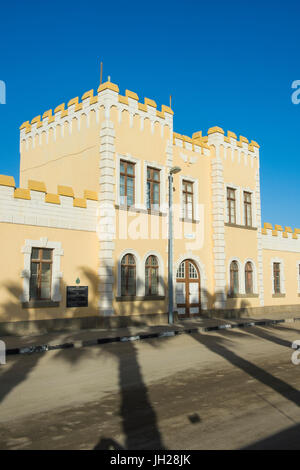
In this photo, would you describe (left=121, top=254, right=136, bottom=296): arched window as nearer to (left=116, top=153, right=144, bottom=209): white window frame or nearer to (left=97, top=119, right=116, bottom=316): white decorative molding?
(left=97, top=119, right=116, bottom=316): white decorative molding

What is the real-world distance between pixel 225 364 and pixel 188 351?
215cm

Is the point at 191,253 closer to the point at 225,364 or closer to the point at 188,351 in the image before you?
the point at 188,351

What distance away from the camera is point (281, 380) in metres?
7.71

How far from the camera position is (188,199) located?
2097 centimetres

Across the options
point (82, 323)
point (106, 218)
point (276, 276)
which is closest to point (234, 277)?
point (276, 276)

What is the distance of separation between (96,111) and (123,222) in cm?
493

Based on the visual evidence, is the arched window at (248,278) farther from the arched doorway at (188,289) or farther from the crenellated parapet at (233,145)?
the crenellated parapet at (233,145)

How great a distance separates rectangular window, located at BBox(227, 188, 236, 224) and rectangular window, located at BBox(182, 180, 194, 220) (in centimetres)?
284

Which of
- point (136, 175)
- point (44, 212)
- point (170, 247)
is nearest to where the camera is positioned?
point (44, 212)

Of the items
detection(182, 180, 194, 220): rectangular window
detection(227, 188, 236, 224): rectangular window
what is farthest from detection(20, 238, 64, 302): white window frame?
detection(227, 188, 236, 224): rectangular window

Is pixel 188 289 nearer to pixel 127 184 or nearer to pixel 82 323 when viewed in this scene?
pixel 127 184

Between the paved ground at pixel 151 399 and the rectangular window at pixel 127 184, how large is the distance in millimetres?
7915

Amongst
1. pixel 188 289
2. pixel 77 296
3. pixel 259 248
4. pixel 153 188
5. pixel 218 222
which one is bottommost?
pixel 77 296
